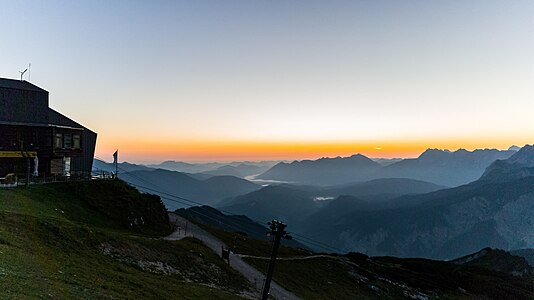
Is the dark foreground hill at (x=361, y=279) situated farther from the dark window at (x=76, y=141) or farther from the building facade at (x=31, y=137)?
the building facade at (x=31, y=137)

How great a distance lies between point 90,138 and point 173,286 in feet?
191

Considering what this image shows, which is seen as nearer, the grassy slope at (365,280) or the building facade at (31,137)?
the building facade at (31,137)

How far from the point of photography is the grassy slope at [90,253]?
82.4ft

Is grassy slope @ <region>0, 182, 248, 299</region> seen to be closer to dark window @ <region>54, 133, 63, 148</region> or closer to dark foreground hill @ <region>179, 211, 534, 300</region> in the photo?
dark window @ <region>54, 133, 63, 148</region>

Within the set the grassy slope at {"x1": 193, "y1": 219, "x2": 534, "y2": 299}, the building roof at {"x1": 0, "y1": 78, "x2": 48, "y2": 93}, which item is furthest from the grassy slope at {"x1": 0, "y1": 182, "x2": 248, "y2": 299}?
the building roof at {"x1": 0, "y1": 78, "x2": 48, "y2": 93}

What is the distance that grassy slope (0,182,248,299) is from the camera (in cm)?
2511

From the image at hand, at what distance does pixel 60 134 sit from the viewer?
220ft

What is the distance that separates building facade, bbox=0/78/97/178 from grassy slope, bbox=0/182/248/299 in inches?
427

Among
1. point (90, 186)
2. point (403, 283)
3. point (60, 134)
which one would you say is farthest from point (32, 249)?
point (403, 283)

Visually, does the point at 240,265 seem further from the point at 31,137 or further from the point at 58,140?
the point at 31,137

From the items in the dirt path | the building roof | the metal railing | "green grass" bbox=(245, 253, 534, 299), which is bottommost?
"green grass" bbox=(245, 253, 534, 299)

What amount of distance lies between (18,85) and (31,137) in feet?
38.3

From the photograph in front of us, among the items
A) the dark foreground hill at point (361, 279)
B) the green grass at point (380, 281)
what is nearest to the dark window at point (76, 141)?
the dark foreground hill at point (361, 279)

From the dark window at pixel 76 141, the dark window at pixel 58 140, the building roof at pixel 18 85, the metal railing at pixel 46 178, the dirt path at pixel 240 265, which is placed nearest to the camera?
the dirt path at pixel 240 265
